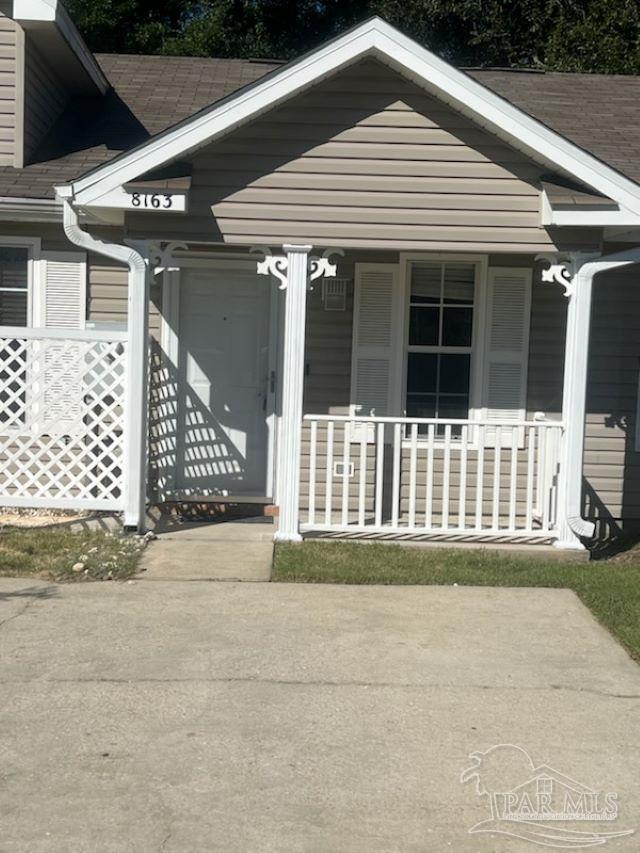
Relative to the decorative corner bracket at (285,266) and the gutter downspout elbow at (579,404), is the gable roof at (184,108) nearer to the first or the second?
the gutter downspout elbow at (579,404)

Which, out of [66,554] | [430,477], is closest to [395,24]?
[430,477]

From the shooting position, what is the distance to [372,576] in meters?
7.73

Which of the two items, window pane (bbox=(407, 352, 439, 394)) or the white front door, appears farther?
the white front door

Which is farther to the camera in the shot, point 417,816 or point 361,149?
point 361,149

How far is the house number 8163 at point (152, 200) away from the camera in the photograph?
7.99 metres

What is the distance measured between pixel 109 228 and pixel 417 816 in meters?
6.81

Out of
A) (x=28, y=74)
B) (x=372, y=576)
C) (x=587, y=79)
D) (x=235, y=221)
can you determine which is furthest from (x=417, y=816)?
(x=587, y=79)

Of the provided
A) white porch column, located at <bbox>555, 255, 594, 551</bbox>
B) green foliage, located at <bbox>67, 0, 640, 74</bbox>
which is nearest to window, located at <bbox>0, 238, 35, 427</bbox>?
white porch column, located at <bbox>555, 255, 594, 551</bbox>

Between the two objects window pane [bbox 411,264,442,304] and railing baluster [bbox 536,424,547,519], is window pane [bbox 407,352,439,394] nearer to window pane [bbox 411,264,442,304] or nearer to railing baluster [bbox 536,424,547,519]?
window pane [bbox 411,264,442,304]

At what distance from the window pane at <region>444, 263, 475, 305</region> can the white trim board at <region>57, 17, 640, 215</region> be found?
200 cm

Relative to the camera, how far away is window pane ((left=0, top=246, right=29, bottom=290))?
9.73 meters

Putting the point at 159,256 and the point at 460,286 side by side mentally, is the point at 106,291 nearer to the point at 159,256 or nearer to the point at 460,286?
the point at 159,256

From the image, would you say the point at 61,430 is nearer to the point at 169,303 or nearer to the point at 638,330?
the point at 169,303

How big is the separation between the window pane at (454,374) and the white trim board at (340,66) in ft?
7.84
